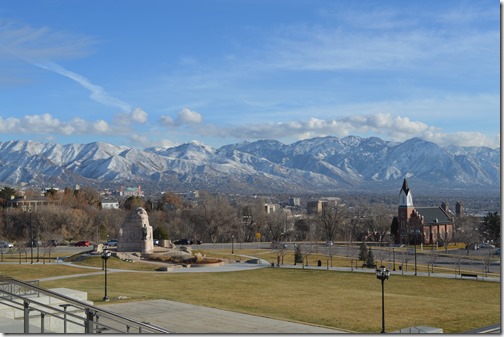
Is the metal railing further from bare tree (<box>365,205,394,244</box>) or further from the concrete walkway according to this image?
bare tree (<box>365,205,394,244</box>)

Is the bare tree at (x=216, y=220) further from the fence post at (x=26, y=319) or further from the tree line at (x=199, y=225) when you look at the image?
the fence post at (x=26, y=319)

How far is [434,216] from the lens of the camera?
11019cm

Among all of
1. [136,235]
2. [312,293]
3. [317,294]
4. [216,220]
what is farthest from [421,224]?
[317,294]

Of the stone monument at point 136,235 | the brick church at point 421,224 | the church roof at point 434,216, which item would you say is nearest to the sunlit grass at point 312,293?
the stone monument at point 136,235

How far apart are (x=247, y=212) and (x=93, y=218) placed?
110 ft

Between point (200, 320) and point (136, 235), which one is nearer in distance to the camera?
point (200, 320)

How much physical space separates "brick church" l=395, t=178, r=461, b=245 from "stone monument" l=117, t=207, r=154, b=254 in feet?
149

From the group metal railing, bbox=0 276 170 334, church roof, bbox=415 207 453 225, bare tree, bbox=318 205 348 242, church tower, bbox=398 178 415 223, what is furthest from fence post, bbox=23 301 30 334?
church roof, bbox=415 207 453 225

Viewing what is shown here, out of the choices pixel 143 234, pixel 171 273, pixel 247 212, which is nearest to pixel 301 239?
pixel 247 212

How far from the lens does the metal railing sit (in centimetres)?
1412

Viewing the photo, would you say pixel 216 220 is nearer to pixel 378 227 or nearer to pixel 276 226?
pixel 276 226

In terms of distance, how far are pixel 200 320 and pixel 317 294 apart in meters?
13.4

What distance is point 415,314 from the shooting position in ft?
103

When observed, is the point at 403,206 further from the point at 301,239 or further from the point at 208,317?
the point at 208,317
